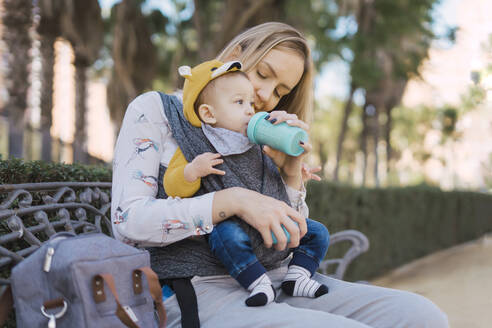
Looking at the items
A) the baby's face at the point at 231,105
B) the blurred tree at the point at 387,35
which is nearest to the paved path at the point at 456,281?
the baby's face at the point at 231,105

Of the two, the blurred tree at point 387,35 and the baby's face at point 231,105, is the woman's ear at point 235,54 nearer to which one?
the baby's face at point 231,105

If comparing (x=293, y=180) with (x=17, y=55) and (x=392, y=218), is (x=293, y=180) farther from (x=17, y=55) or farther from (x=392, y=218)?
(x=17, y=55)

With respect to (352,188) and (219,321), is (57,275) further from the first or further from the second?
(352,188)

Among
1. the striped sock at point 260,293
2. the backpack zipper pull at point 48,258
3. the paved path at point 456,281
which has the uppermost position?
the backpack zipper pull at point 48,258

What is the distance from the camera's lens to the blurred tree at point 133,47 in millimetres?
14266

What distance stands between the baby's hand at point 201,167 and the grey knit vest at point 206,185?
97 millimetres

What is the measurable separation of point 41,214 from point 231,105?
2.92 feet

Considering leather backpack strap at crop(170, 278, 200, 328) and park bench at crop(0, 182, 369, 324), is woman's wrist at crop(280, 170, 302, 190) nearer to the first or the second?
leather backpack strap at crop(170, 278, 200, 328)

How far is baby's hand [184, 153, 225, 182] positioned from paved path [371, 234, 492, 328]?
14.2 feet

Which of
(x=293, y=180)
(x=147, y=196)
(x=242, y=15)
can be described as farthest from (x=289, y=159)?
(x=242, y=15)

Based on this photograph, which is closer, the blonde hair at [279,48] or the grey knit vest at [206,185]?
the grey knit vest at [206,185]

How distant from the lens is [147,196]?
1639 millimetres

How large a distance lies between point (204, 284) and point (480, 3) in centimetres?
5130

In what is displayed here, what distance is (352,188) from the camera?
689 centimetres
